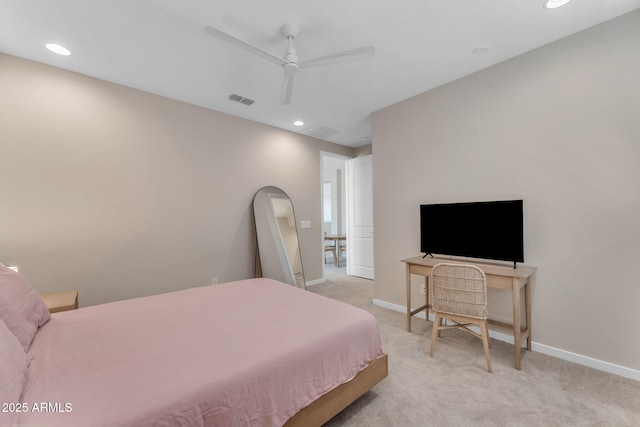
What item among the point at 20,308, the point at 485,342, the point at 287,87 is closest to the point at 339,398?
the point at 485,342

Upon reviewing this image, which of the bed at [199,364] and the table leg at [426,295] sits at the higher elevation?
the bed at [199,364]

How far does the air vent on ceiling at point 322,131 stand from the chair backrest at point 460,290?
289 centimetres

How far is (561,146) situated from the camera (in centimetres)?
223

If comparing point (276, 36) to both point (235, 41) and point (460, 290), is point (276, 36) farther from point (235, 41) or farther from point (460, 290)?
point (460, 290)

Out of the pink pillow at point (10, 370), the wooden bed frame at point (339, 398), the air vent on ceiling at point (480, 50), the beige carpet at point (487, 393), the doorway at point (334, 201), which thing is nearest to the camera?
the pink pillow at point (10, 370)

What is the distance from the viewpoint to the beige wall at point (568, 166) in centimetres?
197

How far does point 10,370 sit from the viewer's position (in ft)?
3.16

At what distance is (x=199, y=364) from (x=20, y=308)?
3.96ft

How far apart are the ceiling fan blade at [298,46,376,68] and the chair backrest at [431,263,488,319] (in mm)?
1827

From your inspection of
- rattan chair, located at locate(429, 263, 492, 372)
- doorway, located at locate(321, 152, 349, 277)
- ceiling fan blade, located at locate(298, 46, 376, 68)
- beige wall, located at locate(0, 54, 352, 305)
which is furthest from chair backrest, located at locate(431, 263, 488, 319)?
doorway, located at locate(321, 152, 349, 277)

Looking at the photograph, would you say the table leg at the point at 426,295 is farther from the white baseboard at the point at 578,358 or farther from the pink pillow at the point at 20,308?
the pink pillow at the point at 20,308

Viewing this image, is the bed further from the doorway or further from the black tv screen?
the doorway

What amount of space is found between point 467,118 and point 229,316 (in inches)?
119

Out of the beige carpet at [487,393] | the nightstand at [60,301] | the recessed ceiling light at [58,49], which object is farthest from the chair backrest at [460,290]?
the recessed ceiling light at [58,49]
